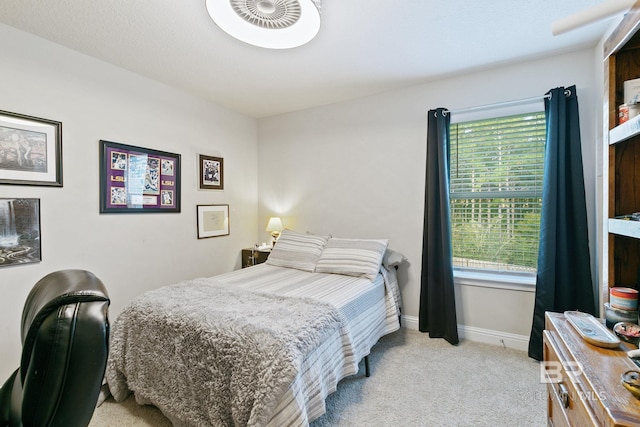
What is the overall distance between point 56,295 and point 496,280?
9.44 feet

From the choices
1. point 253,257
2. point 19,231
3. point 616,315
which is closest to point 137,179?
point 19,231

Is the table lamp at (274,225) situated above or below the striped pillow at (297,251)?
above

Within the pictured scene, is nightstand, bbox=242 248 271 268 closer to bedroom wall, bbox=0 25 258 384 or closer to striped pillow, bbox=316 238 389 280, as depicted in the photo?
bedroom wall, bbox=0 25 258 384

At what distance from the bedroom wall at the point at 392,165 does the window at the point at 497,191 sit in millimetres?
246

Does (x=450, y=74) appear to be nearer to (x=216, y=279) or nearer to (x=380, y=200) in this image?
(x=380, y=200)

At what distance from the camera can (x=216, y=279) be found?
94.4 inches

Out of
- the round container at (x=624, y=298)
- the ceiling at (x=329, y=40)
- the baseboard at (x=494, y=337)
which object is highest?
the ceiling at (x=329, y=40)

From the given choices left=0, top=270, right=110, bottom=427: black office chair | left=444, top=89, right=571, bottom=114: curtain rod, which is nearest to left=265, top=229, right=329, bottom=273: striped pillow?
left=444, top=89, right=571, bottom=114: curtain rod

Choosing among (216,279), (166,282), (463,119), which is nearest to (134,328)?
(216,279)

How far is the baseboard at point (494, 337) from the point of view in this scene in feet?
8.11

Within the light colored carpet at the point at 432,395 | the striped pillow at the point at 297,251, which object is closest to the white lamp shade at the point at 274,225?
the striped pillow at the point at 297,251

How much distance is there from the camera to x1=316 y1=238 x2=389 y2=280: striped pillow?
2.54 metres

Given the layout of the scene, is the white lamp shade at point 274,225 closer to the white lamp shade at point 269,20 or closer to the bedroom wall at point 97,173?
the bedroom wall at point 97,173

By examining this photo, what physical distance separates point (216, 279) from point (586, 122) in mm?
3115
